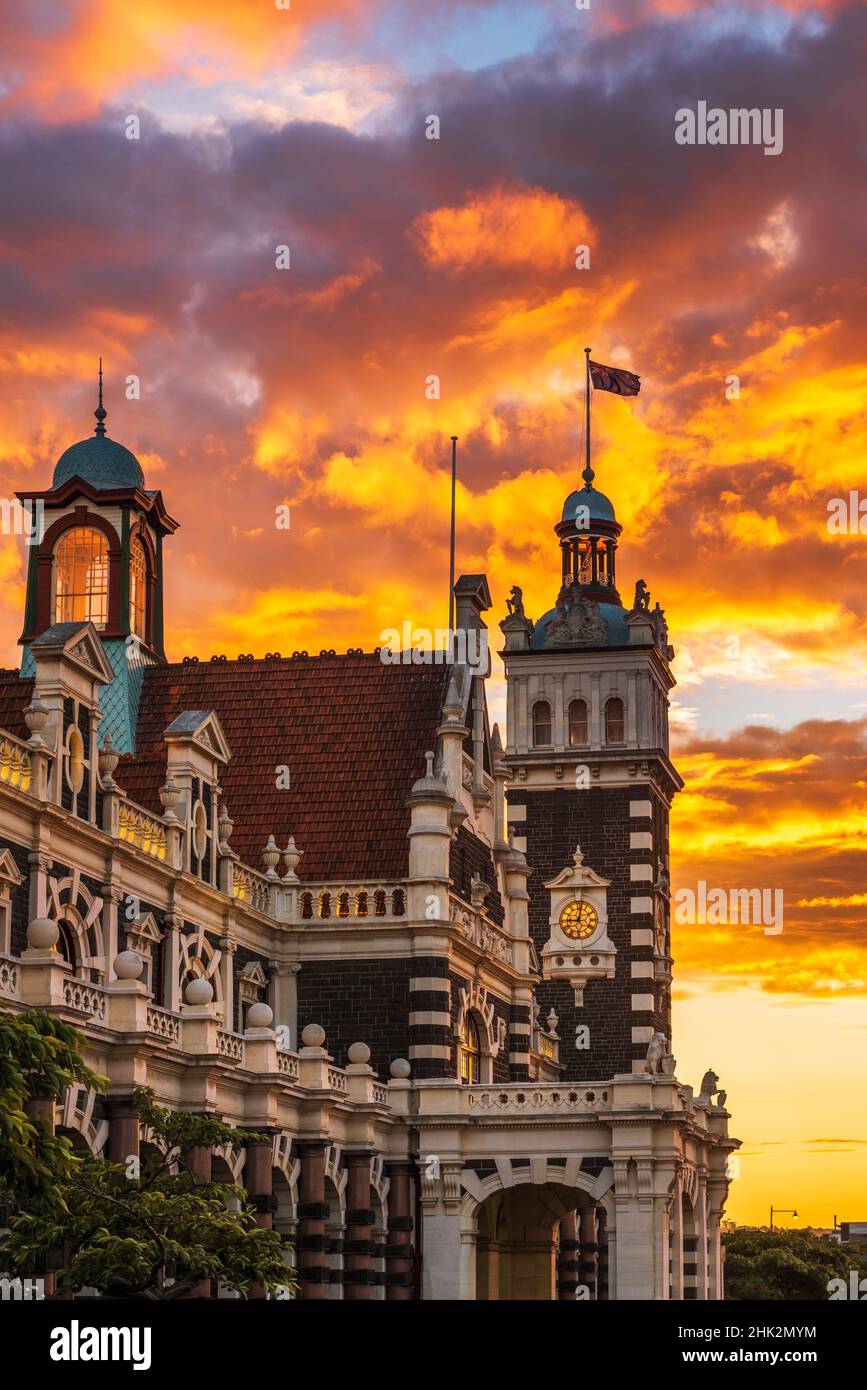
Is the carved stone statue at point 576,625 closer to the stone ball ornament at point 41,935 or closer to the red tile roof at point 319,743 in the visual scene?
the red tile roof at point 319,743

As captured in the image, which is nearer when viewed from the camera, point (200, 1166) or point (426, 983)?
point (200, 1166)

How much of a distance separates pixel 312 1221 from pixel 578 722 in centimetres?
3408

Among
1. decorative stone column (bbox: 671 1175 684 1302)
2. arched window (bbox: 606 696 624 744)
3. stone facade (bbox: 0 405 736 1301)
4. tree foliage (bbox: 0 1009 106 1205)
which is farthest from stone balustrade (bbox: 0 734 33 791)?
arched window (bbox: 606 696 624 744)

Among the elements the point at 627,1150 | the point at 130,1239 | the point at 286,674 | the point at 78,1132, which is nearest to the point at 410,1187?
the point at 627,1150

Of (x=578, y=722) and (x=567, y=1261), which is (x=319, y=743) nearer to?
(x=567, y=1261)

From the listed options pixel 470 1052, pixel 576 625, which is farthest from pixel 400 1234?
pixel 576 625

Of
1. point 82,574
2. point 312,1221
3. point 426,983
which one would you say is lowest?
point 312,1221

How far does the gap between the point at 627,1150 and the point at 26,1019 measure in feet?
95.6

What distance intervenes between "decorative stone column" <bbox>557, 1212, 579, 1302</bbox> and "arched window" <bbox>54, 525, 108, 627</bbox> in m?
21.7

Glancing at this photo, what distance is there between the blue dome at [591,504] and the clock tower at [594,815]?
4.18 metres

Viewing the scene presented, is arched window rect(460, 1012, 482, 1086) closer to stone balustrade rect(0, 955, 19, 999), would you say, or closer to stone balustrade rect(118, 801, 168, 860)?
stone balustrade rect(118, 801, 168, 860)

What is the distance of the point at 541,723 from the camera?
3258 inches

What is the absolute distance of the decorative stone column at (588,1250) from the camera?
6856cm
